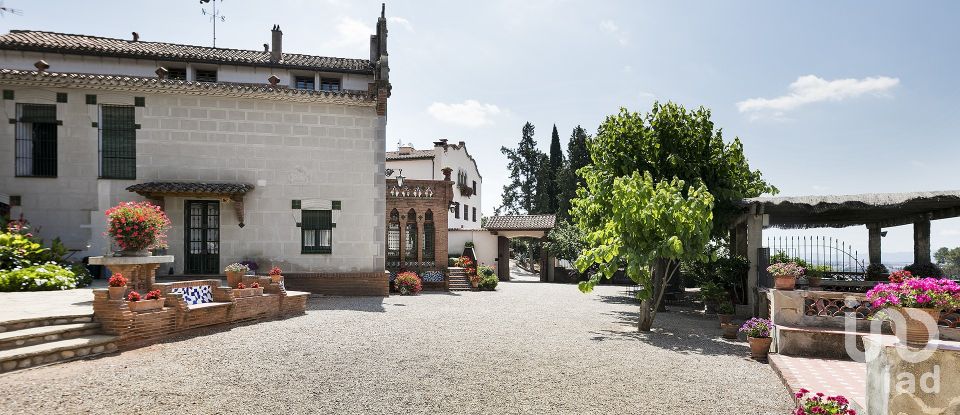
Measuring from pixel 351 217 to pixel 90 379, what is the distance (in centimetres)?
1130

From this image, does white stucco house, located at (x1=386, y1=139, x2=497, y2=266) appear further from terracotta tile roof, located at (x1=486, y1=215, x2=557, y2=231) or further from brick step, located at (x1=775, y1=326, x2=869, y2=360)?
brick step, located at (x1=775, y1=326, x2=869, y2=360)

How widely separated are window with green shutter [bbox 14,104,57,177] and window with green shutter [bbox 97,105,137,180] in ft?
4.62

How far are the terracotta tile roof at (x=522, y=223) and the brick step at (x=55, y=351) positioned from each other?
84.5ft

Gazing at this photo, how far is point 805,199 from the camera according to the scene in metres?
13.9

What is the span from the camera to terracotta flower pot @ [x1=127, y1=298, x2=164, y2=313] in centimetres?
931

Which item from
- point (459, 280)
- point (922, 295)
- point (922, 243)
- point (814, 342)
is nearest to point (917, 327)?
point (922, 295)

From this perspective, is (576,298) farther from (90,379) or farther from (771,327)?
(90,379)

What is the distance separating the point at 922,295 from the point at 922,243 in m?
12.8

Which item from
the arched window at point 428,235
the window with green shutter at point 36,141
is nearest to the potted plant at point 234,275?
the window with green shutter at point 36,141

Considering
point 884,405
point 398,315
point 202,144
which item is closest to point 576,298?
point 398,315

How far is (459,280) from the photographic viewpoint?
25781 mm

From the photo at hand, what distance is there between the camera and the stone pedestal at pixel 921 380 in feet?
15.2

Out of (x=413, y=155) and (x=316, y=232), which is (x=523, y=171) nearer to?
(x=413, y=155)
